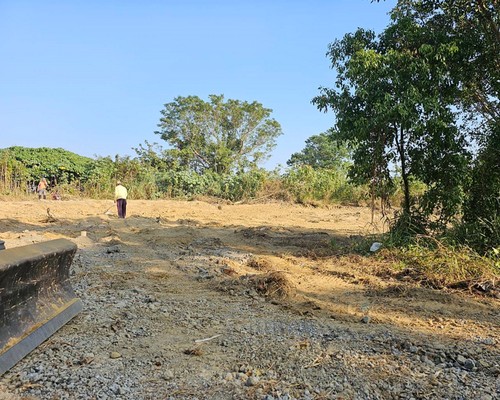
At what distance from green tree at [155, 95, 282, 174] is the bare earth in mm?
24953

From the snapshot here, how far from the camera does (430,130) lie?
7137mm

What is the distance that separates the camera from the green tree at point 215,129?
1289 inches

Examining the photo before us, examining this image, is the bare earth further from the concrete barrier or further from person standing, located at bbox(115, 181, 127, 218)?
person standing, located at bbox(115, 181, 127, 218)

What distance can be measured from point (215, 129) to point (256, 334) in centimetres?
3041

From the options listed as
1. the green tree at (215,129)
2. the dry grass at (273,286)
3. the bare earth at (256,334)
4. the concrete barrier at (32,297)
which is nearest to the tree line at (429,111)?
the bare earth at (256,334)

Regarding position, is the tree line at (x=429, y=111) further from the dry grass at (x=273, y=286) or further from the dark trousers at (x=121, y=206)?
the dark trousers at (x=121, y=206)

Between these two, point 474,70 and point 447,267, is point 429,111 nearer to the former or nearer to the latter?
point 474,70

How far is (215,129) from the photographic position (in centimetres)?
3347

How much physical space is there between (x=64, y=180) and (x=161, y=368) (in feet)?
66.9

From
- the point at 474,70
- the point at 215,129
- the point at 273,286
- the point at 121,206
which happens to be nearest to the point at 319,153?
the point at 215,129

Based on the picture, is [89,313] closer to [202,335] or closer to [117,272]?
[202,335]

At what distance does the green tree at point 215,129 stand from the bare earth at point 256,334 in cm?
2495

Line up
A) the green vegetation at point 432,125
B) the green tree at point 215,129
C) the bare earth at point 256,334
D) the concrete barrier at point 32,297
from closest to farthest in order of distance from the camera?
the bare earth at point 256,334 < the concrete barrier at point 32,297 < the green vegetation at point 432,125 < the green tree at point 215,129

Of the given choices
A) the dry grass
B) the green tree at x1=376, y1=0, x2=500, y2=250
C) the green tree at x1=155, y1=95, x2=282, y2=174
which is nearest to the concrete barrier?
the dry grass
